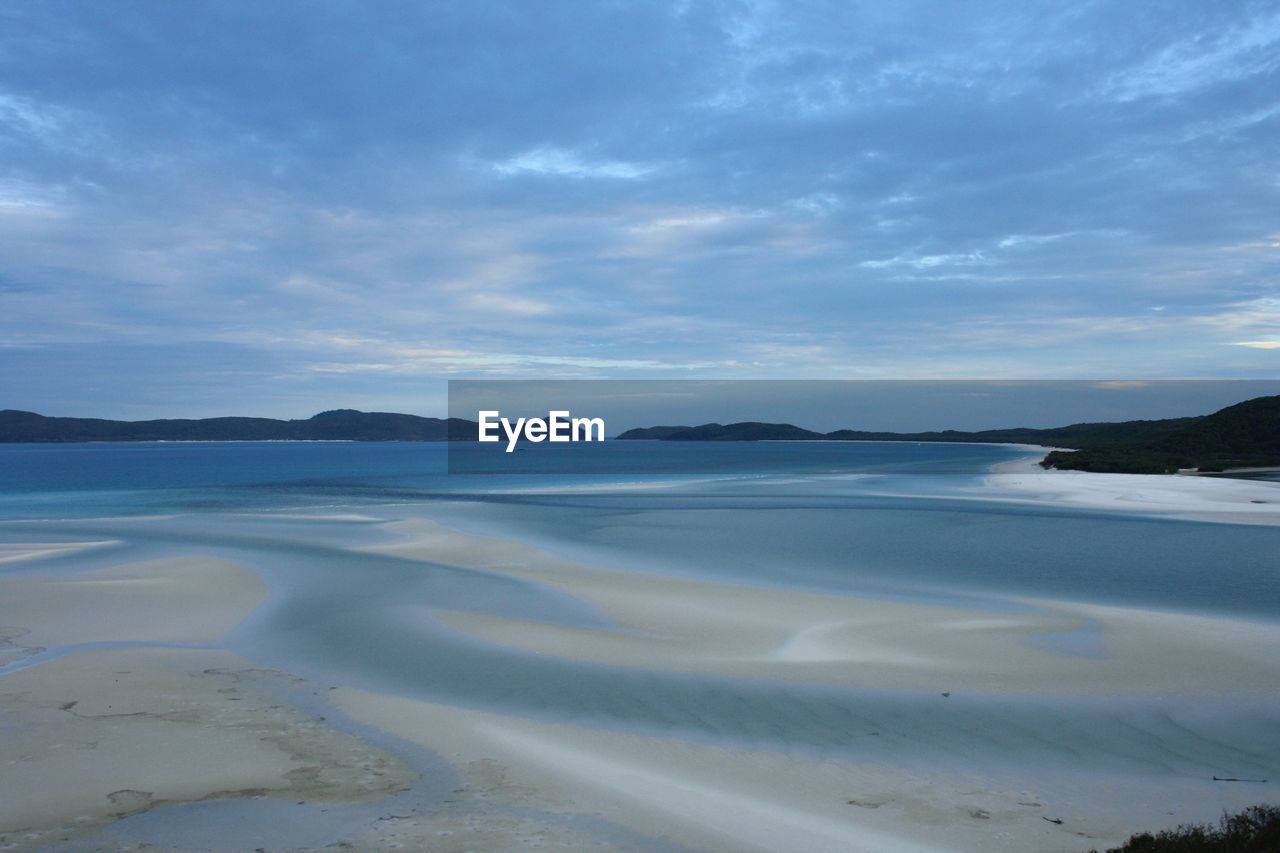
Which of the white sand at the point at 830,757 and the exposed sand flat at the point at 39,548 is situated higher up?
the exposed sand flat at the point at 39,548

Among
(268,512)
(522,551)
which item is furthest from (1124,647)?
(268,512)

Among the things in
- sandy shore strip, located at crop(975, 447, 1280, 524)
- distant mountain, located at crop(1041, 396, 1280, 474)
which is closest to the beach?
sandy shore strip, located at crop(975, 447, 1280, 524)

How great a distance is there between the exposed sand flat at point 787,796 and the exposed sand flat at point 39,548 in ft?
51.5

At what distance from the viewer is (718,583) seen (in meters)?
14.9

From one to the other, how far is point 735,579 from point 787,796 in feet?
31.0

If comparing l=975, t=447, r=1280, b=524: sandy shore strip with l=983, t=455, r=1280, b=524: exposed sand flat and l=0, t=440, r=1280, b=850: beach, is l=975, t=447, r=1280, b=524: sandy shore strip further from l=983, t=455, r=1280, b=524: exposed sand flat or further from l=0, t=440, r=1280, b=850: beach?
l=0, t=440, r=1280, b=850: beach

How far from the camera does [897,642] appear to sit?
10.4m

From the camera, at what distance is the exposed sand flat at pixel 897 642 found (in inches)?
349

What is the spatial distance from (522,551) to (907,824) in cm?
1462

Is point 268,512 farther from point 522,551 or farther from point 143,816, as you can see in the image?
point 143,816

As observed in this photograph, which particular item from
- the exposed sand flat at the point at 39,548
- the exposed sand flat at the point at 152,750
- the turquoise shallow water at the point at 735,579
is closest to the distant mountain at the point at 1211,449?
the turquoise shallow water at the point at 735,579

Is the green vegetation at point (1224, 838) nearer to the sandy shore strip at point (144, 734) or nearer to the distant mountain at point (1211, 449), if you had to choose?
the sandy shore strip at point (144, 734)

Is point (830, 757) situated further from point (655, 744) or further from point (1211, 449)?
point (1211, 449)

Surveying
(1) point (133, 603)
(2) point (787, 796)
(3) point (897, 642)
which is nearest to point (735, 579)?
(3) point (897, 642)
